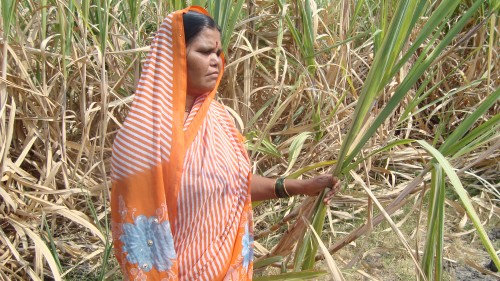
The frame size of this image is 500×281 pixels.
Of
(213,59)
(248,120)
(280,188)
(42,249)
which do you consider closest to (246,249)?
(280,188)

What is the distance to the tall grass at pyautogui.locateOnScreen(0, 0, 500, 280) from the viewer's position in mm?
1518

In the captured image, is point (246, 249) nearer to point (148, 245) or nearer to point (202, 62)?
point (148, 245)

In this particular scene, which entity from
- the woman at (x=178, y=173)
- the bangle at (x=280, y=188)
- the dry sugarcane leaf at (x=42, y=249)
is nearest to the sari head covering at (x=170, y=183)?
the woman at (x=178, y=173)

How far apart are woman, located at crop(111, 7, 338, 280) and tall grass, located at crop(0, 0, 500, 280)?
0.18 meters

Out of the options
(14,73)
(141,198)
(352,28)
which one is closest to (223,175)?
(141,198)

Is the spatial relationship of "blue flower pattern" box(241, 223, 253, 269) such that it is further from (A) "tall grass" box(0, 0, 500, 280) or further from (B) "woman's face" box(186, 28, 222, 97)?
(B) "woman's face" box(186, 28, 222, 97)

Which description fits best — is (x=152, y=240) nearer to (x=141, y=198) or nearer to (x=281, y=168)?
(x=141, y=198)

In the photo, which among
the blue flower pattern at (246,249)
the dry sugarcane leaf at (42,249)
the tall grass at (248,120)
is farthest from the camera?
the dry sugarcane leaf at (42,249)

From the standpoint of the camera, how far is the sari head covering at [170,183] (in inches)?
48.1

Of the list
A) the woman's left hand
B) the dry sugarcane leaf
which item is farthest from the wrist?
the dry sugarcane leaf

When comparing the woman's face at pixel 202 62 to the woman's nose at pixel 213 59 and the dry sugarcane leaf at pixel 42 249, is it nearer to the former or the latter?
the woman's nose at pixel 213 59

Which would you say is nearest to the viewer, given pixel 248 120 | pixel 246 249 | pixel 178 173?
pixel 178 173

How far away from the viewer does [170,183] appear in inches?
48.8

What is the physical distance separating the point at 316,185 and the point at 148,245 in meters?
0.34
